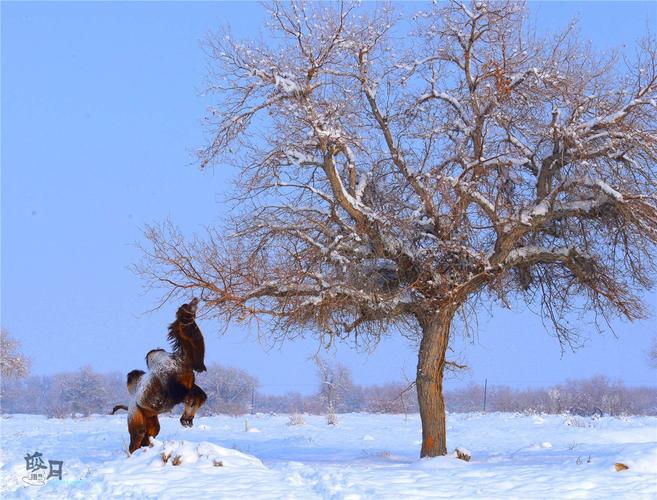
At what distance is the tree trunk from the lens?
578 inches

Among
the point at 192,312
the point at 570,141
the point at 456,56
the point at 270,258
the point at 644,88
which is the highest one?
the point at 456,56

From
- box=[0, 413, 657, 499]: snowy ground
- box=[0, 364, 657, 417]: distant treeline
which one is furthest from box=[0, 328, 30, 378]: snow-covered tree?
box=[0, 413, 657, 499]: snowy ground

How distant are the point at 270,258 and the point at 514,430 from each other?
11.9 meters

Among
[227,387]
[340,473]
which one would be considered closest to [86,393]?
[227,387]

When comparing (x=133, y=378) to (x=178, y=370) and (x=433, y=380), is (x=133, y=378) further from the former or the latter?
(x=433, y=380)

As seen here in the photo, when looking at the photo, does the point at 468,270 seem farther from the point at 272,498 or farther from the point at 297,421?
the point at 297,421

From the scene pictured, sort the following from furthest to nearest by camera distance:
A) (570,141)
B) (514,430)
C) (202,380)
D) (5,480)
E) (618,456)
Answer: (202,380), (514,430), (570,141), (618,456), (5,480)

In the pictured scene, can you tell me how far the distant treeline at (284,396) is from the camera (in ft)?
208

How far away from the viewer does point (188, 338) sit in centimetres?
1261

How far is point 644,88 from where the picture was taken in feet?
45.4

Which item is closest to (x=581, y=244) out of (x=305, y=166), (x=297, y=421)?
(x=305, y=166)

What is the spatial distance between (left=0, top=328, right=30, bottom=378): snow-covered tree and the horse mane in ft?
139

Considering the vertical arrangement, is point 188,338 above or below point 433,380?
above

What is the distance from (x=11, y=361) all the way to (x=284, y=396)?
130ft
